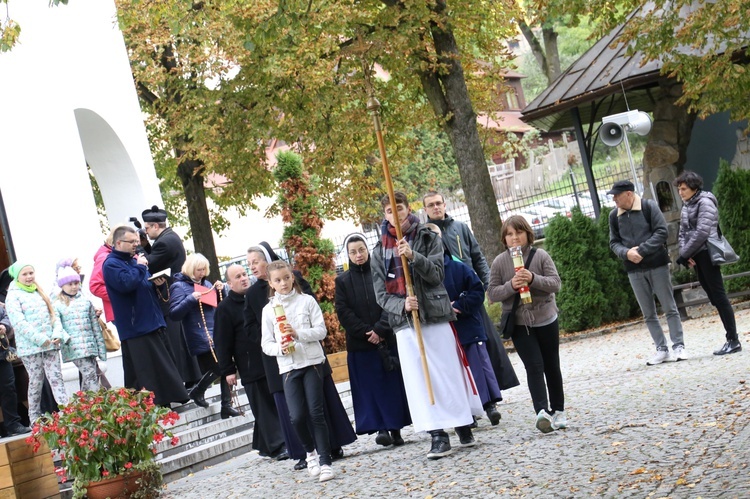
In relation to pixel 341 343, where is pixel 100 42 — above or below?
above

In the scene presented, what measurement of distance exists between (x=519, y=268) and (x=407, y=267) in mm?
876

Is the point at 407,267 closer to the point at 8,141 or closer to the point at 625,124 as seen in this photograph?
the point at 8,141

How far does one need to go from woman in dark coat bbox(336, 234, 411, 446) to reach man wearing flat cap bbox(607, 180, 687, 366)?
11.1 ft

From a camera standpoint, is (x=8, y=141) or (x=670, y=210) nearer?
(x=8, y=141)

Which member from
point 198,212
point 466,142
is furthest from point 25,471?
point 198,212

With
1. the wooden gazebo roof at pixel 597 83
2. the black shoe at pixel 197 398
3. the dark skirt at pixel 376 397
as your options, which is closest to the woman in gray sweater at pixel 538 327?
the dark skirt at pixel 376 397

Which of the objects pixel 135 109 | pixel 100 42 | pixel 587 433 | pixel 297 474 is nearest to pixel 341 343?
pixel 135 109

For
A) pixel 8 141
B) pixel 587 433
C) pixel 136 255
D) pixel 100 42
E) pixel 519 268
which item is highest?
pixel 100 42

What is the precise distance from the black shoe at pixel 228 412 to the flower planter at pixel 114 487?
3.02 metres

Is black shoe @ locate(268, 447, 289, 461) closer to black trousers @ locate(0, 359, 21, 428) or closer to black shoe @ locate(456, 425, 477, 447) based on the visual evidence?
black shoe @ locate(456, 425, 477, 447)

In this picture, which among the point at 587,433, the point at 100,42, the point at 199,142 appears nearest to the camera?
the point at 587,433

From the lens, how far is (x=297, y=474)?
9.20 meters

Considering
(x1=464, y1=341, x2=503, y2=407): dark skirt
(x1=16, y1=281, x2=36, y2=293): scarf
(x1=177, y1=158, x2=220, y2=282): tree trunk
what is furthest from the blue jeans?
(x1=177, y1=158, x2=220, y2=282): tree trunk

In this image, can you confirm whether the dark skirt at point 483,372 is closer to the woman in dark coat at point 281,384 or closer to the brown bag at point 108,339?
the woman in dark coat at point 281,384
